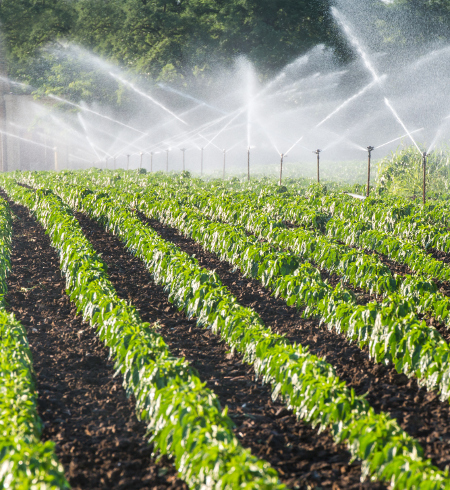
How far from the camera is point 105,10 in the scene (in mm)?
44875

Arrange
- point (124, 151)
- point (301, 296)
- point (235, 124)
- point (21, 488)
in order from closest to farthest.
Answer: point (21, 488) < point (301, 296) < point (235, 124) < point (124, 151)

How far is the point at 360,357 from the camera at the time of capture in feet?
18.7

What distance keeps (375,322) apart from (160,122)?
1961 inches

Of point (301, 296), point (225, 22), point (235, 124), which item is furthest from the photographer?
point (235, 124)

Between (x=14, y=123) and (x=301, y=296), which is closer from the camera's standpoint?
(x=301, y=296)

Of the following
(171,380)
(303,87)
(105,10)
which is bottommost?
(171,380)

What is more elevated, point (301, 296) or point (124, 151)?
point (124, 151)

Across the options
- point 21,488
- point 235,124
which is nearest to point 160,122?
point 235,124

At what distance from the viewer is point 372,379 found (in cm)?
519

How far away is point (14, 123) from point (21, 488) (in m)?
56.8

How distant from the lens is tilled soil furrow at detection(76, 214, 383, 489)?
3.82m

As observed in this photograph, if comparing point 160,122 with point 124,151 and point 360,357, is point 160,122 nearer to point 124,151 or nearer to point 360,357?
point 124,151

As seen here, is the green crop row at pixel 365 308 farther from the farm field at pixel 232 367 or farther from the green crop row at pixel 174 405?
the green crop row at pixel 174 405

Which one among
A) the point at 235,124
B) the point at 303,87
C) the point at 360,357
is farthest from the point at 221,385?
the point at 235,124
